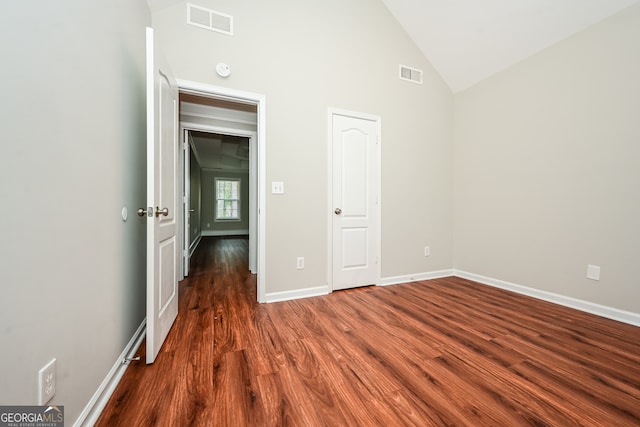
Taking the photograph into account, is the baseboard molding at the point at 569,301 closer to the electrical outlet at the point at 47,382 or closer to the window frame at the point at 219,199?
the electrical outlet at the point at 47,382

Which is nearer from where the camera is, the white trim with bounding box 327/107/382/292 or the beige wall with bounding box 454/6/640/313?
the beige wall with bounding box 454/6/640/313

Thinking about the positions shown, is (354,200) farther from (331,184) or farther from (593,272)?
(593,272)

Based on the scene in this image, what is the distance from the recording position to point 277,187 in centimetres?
269

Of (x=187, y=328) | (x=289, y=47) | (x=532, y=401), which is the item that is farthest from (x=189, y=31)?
(x=532, y=401)

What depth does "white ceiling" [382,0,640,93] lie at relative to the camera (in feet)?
7.93

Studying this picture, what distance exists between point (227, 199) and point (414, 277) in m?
8.14

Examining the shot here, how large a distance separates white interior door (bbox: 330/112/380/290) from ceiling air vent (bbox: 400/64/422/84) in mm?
819

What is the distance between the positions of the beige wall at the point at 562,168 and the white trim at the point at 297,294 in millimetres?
2234

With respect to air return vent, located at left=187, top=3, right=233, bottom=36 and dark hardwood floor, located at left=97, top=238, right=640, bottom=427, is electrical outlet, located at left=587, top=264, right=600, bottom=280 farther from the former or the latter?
air return vent, located at left=187, top=3, right=233, bottom=36

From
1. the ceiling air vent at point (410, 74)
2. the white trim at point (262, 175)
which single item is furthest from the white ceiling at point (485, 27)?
the white trim at point (262, 175)

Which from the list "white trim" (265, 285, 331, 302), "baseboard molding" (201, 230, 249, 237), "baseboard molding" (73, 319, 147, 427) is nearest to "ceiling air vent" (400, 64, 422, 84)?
"white trim" (265, 285, 331, 302)

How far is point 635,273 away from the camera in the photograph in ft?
7.11

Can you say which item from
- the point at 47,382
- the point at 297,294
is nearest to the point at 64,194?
the point at 47,382

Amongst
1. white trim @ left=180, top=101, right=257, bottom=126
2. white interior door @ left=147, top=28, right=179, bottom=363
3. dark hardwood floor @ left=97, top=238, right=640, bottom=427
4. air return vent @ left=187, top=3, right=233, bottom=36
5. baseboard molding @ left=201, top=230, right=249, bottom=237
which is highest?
air return vent @ left=187, top=3, right=233, bottom=36
